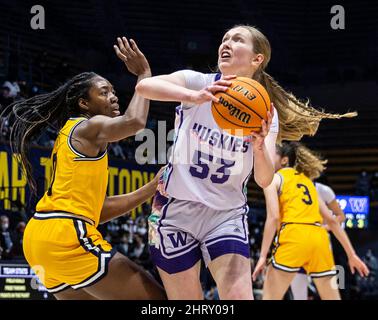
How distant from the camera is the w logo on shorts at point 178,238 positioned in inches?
122

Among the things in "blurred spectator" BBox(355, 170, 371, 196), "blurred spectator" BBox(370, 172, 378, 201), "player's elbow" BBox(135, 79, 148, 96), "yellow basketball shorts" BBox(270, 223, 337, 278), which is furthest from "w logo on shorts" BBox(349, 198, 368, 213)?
"player's elbow" BBox(135, 79, 148, 96)

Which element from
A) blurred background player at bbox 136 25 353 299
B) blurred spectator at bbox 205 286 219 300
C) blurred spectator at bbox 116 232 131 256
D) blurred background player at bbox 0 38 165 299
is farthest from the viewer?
blurred spectator at bbox 116 232 131 256

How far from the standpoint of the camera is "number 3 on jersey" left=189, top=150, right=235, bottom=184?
313cm

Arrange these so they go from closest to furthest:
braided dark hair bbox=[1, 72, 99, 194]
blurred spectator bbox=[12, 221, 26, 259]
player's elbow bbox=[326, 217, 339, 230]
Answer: braided dark hair bbox=[1, 72, 99, 194] < player's elbow bbox=[326, 217, 339, 230] < blurred spectator bbox=[12, 221, 26, 259]

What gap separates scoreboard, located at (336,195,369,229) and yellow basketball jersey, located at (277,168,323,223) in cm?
543

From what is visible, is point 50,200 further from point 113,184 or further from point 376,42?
point 376,42

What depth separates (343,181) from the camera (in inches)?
683

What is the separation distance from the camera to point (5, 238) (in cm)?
795

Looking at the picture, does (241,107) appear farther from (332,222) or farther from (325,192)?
(325,192)

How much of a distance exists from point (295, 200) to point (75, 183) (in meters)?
3.06

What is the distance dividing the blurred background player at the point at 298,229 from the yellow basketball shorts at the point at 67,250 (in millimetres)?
2698

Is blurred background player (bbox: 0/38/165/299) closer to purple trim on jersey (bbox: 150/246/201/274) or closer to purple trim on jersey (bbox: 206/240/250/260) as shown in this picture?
purple trim on jersey (bbox: 150/246/201/274)

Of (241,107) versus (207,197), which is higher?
(241,107)

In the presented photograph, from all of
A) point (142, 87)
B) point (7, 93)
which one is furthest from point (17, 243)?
point (142, 87)
